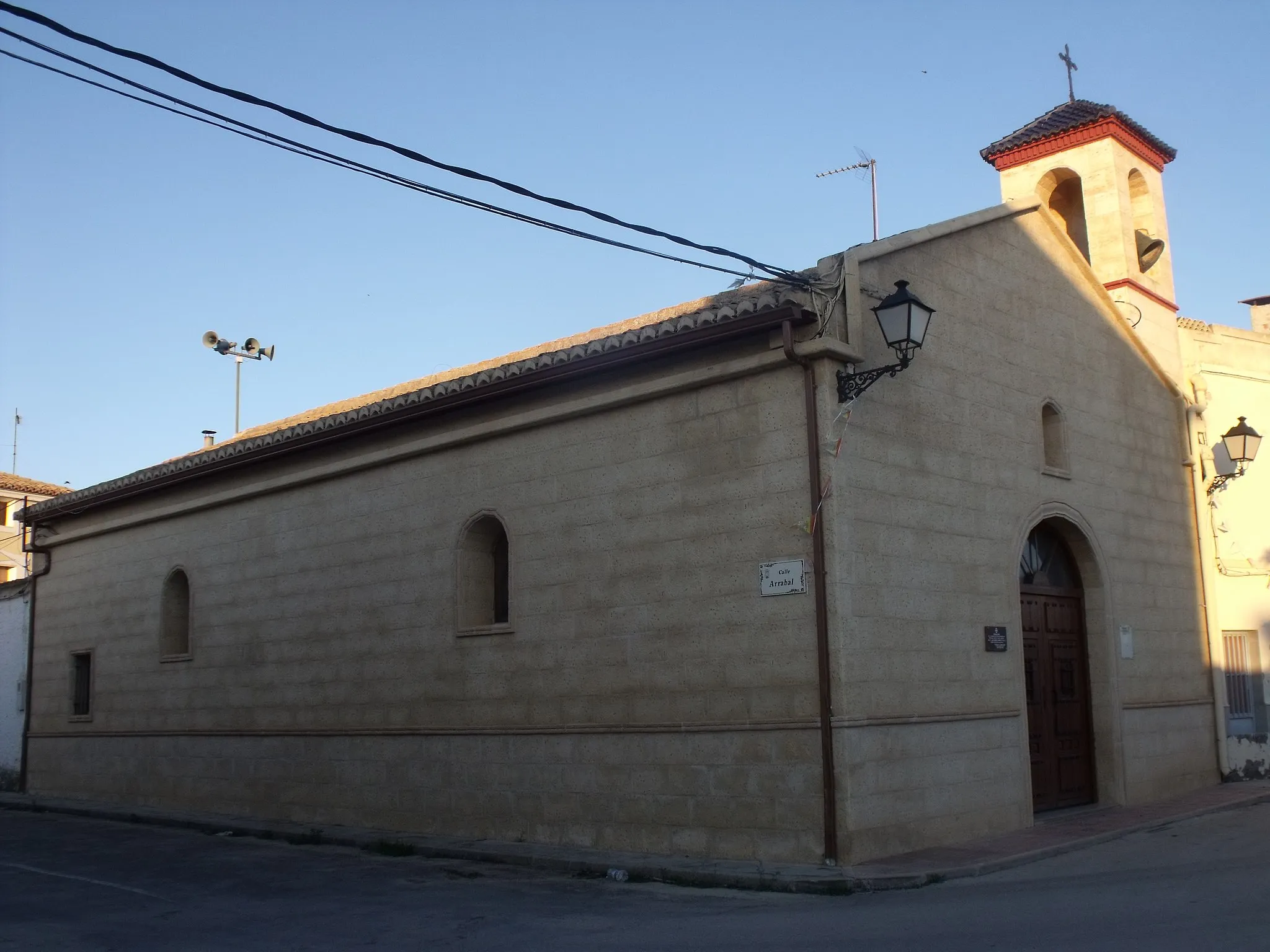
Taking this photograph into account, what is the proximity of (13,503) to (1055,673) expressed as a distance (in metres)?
43.4

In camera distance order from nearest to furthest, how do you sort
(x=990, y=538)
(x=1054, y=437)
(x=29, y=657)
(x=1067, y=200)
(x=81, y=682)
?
(x=990, y=538) → (x=1054, y=437) → (x=1067, y=200) → (x=81, y=682) → (x=29, y=657)

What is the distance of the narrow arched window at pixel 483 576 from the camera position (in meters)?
13.8

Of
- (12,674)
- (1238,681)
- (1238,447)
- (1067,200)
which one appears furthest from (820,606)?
(12,674)

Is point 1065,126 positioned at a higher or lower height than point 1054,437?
higher

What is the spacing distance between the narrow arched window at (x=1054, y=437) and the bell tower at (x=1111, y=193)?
298cm

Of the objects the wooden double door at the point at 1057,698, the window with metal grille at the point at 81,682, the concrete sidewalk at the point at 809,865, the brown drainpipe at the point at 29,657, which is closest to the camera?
the concrete sidewalk at the point at 809,865

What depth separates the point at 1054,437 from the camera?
14.1m

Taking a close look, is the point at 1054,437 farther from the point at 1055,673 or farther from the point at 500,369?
the point at 500,369

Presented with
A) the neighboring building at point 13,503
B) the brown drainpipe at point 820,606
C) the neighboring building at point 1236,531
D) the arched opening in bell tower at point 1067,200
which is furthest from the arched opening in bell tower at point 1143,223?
the neighboring building at point 13,503

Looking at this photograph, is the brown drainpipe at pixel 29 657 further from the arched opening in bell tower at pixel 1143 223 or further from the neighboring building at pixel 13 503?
the neighboring building at pixel 13 503

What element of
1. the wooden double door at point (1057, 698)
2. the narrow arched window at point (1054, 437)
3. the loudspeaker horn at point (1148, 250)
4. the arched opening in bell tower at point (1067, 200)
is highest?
the arched opening in bell tower at point (1067, 200)

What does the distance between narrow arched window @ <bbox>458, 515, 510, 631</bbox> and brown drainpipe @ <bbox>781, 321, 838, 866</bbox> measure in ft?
13.8

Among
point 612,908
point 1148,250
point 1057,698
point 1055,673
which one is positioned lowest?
point 612,908

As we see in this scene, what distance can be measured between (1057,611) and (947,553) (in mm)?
2891
